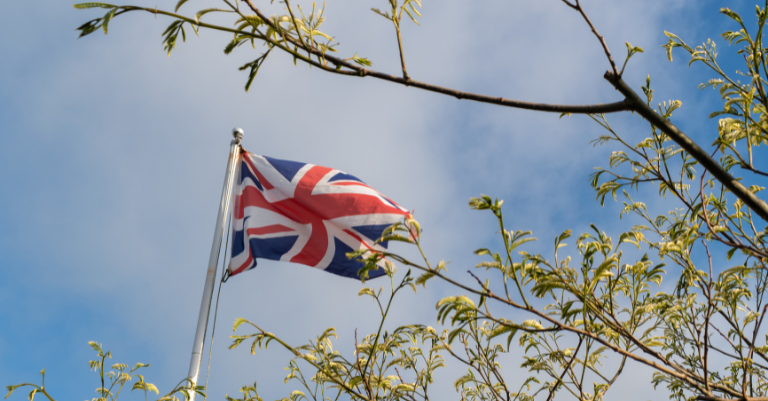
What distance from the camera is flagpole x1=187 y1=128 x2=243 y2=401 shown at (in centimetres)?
459

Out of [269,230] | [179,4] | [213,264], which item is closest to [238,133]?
[269,230]

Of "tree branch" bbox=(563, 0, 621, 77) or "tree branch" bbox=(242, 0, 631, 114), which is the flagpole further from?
"tree branch" bbox=(563, 0, 621, 77)

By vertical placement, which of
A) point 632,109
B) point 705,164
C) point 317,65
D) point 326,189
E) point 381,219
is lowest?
point 705,164

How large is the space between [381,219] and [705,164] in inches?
177

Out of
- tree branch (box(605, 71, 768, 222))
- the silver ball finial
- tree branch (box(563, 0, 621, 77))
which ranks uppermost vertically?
the silver ball finial

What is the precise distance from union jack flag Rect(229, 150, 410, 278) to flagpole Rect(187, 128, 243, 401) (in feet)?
0.90

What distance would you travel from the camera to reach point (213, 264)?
533 centimetres

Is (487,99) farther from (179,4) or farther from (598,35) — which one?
(179,4)

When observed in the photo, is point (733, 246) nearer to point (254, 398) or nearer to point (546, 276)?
point (546, 276)

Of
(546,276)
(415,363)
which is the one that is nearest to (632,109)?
(546,276)

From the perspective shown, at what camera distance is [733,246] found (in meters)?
2.32

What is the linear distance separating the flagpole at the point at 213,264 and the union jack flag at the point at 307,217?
0.90 ft

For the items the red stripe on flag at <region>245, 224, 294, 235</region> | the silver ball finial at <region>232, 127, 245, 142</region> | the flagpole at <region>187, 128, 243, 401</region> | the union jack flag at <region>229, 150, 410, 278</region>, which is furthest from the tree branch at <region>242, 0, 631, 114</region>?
the silver ball finial at <region>232, 127, 245, 142</region>

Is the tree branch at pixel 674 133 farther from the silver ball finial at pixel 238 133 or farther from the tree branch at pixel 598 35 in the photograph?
the silver ball finial at pixel 238 133
